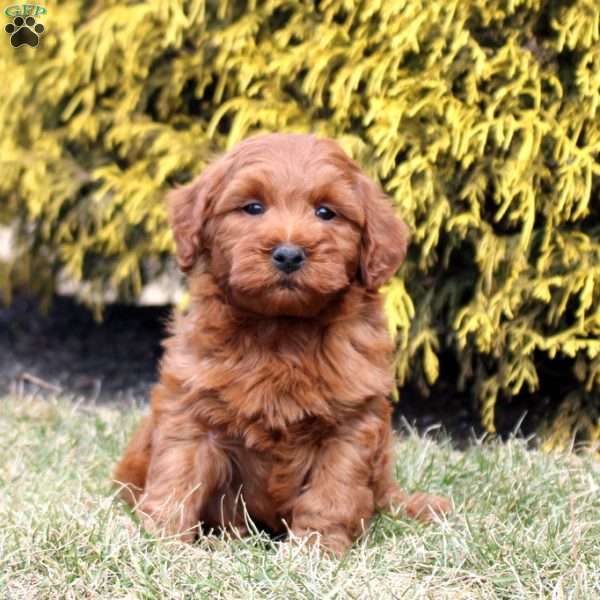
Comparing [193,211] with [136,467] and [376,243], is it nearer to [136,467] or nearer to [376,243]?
[376,243]

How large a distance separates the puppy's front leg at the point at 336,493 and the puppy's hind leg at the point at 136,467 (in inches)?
28.5

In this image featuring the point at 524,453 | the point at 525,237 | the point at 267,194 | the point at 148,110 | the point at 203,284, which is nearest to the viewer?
the point at 267,194

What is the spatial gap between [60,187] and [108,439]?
1945 millimetres

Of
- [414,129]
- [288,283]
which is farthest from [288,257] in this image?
[414,129]

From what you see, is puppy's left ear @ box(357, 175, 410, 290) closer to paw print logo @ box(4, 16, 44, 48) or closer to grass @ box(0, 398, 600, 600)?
grass @ box(0, 398, 600, 600)

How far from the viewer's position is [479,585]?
3562 millimetres

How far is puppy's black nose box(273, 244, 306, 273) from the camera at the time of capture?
363 centimetres

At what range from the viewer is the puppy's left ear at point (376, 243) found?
3945 mm

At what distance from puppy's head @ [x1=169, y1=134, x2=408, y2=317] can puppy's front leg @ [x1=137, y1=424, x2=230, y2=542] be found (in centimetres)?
50

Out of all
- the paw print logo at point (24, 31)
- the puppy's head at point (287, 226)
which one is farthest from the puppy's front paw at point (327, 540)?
the paw print logo at point (24, 31)

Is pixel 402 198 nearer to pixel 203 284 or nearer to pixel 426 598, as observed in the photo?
pixel 203 284

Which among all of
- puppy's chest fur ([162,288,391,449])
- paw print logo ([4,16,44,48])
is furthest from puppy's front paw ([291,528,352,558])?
paw print logo ([4,16,44,48])

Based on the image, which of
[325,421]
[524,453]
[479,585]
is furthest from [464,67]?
[479,585]

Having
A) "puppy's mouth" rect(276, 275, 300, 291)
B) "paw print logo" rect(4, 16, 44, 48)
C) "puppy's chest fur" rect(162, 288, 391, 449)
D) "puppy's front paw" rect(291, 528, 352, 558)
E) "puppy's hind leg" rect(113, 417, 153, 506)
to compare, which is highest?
"paw print logo" rect(4, 16, 44, 48)
